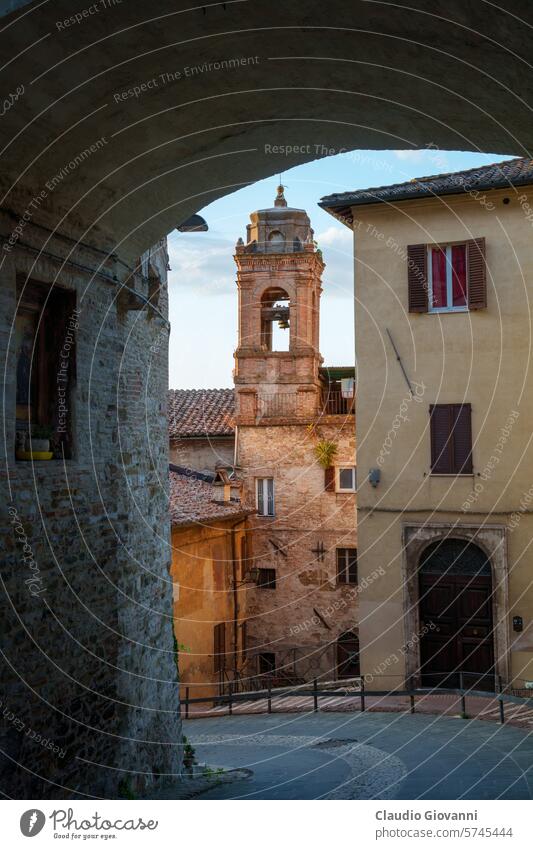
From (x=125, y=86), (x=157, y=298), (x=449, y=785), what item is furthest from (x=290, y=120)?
(x=449, y=785)

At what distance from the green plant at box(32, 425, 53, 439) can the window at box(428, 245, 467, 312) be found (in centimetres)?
1128

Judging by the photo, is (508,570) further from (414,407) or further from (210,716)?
(210,716)

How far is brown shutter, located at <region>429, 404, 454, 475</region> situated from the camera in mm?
16062

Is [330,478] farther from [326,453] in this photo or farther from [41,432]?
[41,432]

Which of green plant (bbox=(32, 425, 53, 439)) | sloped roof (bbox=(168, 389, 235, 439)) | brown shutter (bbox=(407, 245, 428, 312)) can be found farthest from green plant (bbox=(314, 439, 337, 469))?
green plant (bbox=(32, 425, 53, 439))

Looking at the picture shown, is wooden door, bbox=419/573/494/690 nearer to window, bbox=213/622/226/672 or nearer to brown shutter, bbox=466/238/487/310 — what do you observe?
brown shutter, bbox=466/238/487/310

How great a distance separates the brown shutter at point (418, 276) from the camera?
54.0ft

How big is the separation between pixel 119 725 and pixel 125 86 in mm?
5333

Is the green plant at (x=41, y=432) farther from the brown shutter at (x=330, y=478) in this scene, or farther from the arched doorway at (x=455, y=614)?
the brown shutter at (x=330, y=478)

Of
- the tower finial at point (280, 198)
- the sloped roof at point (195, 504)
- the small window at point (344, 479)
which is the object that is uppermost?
the tower finial at point (280, 198)

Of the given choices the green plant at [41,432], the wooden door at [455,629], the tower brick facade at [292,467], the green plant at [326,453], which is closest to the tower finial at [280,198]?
the tower brick facade at [292,467]

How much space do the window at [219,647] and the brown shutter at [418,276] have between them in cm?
1035

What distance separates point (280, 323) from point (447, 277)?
32.3 ft

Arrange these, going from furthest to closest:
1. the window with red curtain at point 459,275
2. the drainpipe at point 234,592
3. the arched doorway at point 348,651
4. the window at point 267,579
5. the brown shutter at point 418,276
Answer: the window at point 267,579
the drainpipe at point 234,592
the arched doorway at point 348,651
the brown shutter at point 418,276
the window with red curtain at point 459,275
